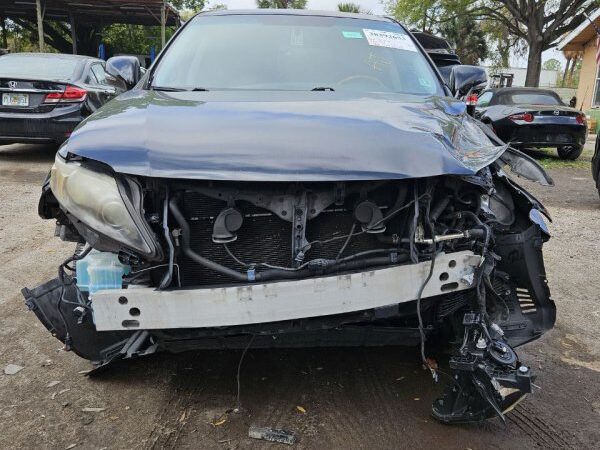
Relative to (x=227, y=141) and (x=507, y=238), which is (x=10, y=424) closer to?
(x=227, y=141)

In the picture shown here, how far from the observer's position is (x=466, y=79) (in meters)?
3.93

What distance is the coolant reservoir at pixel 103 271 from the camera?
7.58 ft

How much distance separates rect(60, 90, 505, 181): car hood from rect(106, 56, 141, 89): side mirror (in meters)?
1.40

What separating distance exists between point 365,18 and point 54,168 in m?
2.62

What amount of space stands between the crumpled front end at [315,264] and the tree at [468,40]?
1599 inches

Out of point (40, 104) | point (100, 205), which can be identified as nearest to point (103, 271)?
point (100, 205)

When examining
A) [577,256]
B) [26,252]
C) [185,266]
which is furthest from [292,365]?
[577,256]

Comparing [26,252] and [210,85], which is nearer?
[210,85]

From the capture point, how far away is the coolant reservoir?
7.58 feet

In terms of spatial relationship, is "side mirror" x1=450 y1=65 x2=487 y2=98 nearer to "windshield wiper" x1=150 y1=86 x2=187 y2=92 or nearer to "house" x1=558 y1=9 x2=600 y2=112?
"windshield wiper" x1=150 y1=86 x2=187 y2=92

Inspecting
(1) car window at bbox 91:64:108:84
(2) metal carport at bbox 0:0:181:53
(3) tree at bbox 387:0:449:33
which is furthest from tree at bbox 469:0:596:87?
(1) car window at bbox 91:64:108:84

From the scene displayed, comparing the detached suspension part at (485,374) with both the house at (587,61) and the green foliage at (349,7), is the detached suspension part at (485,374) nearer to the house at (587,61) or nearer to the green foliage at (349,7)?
the house at (587,61)

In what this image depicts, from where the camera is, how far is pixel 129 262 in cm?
221

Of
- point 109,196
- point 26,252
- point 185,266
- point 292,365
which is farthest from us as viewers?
point 26,252
